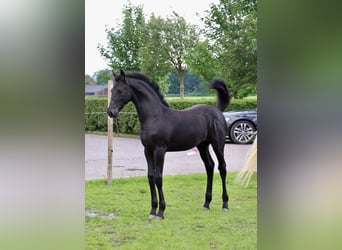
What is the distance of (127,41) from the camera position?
5.47ft

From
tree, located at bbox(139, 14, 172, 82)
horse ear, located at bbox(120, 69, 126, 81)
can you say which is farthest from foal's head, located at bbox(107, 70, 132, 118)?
tree, located at bbox(139, 14, 172, 82)

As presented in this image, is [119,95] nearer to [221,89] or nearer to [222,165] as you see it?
[221,89]

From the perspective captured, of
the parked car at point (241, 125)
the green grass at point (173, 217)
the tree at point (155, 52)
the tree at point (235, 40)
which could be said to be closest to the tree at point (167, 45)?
the tree at point (155, 52)

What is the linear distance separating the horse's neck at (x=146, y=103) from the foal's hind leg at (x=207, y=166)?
0.26 m

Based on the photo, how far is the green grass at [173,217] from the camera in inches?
64.3

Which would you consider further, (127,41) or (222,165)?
(222,165)

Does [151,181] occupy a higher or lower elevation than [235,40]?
lower

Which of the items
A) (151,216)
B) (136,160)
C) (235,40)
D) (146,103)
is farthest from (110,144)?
(235,40)

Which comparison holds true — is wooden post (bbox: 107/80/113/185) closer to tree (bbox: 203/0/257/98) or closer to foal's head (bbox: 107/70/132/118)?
foal's head (bbox: 107/70/132/118)

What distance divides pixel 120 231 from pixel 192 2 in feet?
3.43

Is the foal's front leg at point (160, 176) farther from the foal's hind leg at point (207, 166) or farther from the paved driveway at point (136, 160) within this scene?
the foal's hind leg at point (207, 166)

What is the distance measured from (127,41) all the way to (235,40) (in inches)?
18.8
